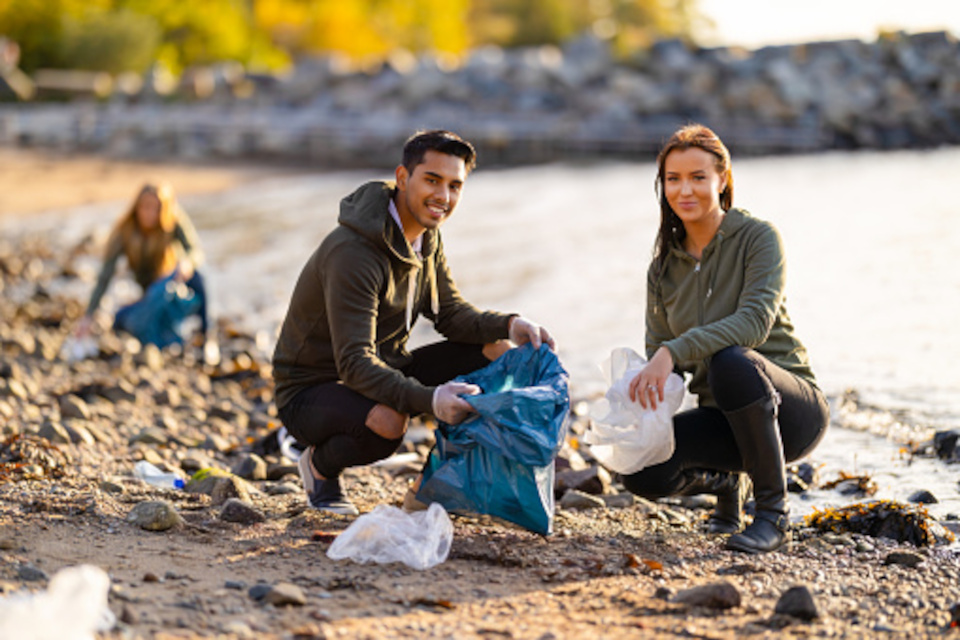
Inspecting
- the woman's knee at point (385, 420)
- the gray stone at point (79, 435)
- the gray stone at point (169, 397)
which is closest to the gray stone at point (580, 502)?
the woman's knee at point (385, 420)

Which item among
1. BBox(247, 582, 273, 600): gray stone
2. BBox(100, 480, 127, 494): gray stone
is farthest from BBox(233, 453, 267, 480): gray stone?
BBox(247, 582, 273, 600): gray stone

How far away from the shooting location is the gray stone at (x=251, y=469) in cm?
482

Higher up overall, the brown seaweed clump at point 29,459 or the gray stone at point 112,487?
the brown seaweed clump at point 29,459

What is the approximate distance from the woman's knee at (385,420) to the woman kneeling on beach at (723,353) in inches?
31.0

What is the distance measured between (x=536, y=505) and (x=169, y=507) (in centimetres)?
124

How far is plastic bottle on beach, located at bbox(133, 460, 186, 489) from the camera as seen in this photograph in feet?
14.9

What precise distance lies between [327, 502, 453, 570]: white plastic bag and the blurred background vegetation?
29049 millimetres

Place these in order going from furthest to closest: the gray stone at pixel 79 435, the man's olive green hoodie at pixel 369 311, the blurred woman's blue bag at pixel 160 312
A: the blurred woman's blue bag at pixel 160 312 → the gray stone at pixel 79 435 → the man's olive green hoodie at pixel 369 311

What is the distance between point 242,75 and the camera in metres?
31.8

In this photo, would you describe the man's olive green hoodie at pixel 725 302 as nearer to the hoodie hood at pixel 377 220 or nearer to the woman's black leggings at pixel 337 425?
the woman's black leggings at pixel 337 425

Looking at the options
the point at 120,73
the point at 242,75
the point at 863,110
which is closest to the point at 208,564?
the point at 863,110

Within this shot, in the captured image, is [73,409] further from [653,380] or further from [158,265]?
[653,380]

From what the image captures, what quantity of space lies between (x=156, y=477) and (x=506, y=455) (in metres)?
1.68

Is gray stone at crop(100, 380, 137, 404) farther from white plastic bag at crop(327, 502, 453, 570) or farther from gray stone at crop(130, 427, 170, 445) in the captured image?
white plastic bag at crop(327, 502, 453, 570)
